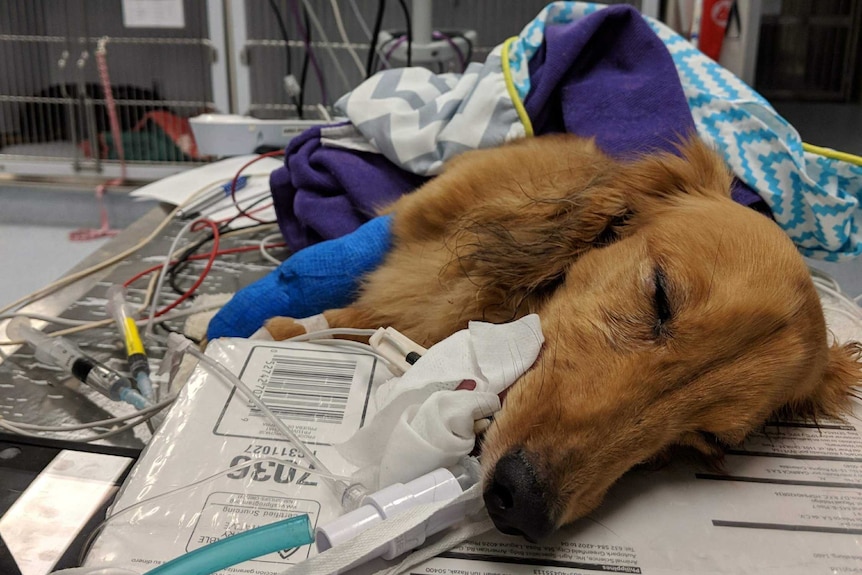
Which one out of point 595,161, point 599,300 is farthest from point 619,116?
point 599,300

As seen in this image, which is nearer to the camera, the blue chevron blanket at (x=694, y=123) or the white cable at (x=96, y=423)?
the white cable at (x=96, y=423)

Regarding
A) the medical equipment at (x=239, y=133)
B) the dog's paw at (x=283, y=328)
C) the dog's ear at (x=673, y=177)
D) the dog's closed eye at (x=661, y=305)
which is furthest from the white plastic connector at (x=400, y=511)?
the medical equipment at (x=239, y=133)

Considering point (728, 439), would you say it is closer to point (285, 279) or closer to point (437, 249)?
point (437, 249)

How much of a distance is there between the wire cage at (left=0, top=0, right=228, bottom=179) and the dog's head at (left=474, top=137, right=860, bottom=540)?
6.44ft

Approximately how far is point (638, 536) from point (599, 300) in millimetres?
303

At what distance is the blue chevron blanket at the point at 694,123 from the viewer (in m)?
1.20

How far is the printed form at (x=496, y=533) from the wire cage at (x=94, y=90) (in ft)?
6.37

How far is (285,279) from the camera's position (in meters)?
1.06

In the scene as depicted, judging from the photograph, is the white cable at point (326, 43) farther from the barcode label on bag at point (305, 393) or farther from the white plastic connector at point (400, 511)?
the white plastic connector at point (400, 511)

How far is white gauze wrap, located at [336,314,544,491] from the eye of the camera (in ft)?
2.02

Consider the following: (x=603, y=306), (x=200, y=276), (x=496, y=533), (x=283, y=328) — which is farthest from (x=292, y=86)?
(x=496, y=533)

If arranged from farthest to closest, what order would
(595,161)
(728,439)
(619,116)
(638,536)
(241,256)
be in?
(241,256) → (619,116) → (595,161) → (728,439) → (638,536)

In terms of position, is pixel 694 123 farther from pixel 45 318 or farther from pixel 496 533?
pixel 45 318

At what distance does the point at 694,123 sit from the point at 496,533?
96cm
